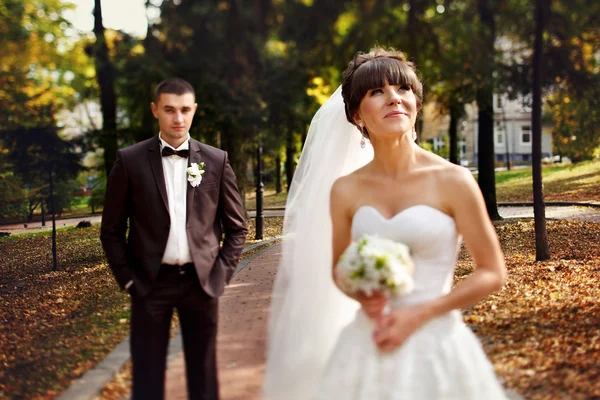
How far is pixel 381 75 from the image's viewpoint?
8.74ft

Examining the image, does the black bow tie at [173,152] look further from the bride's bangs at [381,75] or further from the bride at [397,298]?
the bride's bangs at [381,75]

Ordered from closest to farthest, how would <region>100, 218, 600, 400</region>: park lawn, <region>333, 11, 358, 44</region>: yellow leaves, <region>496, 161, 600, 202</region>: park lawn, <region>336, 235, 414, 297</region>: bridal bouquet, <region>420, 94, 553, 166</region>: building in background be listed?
<region>336, 235, 414, 297</region>: bridal bouquet → <region>100, 218, 600, 400</region>: park lawn → <region>333, 11, 358, 44</region>: yellow leaves → <region>420, 94, 553, 166</region>: building in background → <region>496, 161, 600, 202</region>: park lawn

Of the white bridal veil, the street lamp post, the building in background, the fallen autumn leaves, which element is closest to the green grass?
the building in background

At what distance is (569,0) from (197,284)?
897 cm

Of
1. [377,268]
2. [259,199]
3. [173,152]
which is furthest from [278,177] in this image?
[377,268]

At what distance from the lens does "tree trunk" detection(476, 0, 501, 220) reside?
11.1 metres

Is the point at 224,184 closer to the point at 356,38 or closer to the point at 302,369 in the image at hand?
the point at 302,369

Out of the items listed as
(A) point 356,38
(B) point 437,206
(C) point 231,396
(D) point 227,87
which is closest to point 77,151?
(D) point 227,87

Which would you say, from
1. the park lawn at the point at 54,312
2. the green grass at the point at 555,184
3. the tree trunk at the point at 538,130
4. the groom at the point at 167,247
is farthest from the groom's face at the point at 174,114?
the green grass at the point at 555,184

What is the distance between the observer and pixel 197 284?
132 inches

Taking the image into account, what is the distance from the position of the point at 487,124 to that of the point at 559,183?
6.17 metres

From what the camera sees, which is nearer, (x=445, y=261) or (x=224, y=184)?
(x=445, y=261)

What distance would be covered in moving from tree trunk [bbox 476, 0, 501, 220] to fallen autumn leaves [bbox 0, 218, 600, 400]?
10.1 feet

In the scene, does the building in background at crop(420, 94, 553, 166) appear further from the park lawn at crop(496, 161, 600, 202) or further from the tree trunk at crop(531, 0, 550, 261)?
the tree trunk at crop(531, 0, 550, 261)
